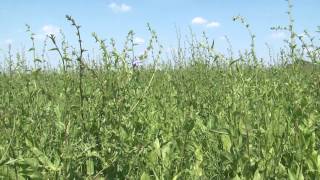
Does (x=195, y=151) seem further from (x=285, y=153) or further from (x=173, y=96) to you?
(x=173, y=96)

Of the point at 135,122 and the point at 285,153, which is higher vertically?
the point at 135,122

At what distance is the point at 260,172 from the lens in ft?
8.64

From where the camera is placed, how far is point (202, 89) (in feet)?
17.2

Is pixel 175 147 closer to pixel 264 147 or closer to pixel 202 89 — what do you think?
pixel 264 147

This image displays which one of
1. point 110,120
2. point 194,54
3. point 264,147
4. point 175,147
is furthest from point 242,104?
point 194,54

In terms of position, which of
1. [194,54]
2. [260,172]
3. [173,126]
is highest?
[194,54]

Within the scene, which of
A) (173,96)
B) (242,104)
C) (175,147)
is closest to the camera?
(175,147)

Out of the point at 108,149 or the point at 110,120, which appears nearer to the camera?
the point at 108,149

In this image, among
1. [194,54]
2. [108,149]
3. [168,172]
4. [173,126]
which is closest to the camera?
[168,172]

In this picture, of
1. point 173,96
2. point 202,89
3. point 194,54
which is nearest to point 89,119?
point 173,96

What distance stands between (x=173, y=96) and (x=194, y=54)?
7.00ft

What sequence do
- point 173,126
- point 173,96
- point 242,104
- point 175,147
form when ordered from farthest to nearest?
point 173,96 < point 173,126 < point 242,104 < point 175,147

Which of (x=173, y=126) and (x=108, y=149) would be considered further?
(x=173, y=126)

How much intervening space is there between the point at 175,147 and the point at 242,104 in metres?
0.57
